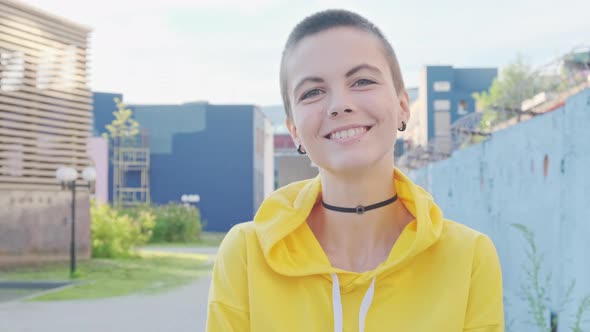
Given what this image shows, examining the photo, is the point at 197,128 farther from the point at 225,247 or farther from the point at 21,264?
the point at 225,247

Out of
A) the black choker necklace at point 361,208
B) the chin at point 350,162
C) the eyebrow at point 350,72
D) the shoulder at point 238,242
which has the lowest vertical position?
the shoulder at point 238,242

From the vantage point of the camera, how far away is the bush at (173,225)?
31.8 meters

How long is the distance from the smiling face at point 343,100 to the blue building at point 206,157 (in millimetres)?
44418

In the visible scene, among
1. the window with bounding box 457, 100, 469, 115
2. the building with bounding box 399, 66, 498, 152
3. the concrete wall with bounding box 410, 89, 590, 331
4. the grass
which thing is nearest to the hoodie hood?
the concrete wall with bounding box 410, 89, 590, 331

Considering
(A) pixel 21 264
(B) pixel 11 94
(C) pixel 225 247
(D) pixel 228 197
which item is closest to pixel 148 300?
(A) pixel 21 264

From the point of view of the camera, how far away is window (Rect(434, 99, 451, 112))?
57344 mm

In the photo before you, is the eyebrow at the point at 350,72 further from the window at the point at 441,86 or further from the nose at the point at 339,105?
the window at the point at 441,86

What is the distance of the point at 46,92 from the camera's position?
1967 cm

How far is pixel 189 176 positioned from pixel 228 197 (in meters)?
2.78

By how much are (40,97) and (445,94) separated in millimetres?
42410

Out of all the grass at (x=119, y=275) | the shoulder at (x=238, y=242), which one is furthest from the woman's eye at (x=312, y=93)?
the grass at (x=119, y=275)

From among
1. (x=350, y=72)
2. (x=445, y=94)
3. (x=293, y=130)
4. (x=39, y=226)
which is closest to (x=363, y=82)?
(x=350, y=72)

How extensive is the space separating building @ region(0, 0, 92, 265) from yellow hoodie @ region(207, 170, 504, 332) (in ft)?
57.4

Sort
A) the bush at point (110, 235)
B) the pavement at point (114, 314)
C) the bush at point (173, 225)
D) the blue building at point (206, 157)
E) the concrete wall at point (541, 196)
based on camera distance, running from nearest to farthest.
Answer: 1. the concrete wall at point (541, 196)
2. the pavement at point (114, 314)
3. the bush at point (110, 235)
4. the bush at point (173, 225)
5. the blue building at point (206, 157)
